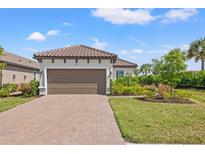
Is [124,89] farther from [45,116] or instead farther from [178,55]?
[45,116]

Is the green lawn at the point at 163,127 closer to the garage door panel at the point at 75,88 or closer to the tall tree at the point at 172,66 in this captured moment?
the tall tree at the point at 172,66

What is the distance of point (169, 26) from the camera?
16594 millimetres

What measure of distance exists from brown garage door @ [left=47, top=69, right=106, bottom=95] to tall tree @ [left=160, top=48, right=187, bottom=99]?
5.99 metres

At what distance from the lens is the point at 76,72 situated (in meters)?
23.0

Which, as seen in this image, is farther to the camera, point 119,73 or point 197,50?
point 197,50

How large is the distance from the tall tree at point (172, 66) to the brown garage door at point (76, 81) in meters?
5.99

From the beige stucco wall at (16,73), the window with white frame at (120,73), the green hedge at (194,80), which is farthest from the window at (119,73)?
the beige stucco wall at (16,73)

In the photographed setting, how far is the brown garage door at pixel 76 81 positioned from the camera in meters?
22.9

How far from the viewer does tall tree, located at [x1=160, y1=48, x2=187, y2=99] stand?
58.4 ft

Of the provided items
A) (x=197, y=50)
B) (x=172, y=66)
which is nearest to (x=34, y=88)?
(x=172, y=66)

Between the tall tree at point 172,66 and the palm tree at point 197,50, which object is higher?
the palm tree at point 197,50

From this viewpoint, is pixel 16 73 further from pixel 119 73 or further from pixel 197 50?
pixel 197 50

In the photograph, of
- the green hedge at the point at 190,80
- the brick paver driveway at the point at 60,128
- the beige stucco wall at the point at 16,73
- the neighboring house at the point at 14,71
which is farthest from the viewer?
the green hedge at the point at 190,80

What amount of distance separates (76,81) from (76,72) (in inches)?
→ 29.2
